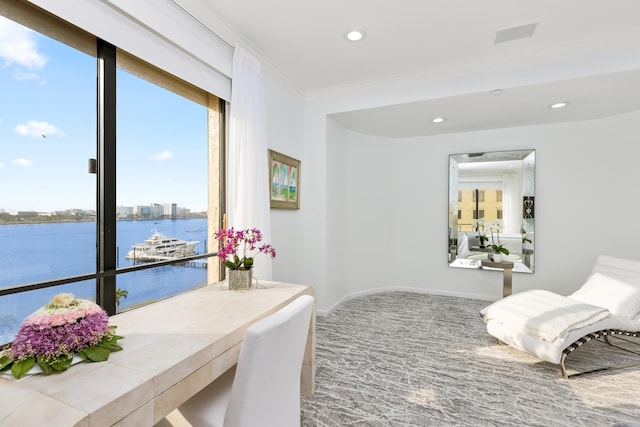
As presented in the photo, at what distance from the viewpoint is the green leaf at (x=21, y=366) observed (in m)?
0.88

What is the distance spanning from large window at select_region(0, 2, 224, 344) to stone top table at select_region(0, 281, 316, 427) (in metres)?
0.41

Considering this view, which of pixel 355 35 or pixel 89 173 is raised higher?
pixel 355 35

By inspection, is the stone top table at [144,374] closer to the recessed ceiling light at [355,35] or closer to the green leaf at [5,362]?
the green leaf at [5,362]

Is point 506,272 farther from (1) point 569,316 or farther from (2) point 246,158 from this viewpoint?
(2) point 246,158

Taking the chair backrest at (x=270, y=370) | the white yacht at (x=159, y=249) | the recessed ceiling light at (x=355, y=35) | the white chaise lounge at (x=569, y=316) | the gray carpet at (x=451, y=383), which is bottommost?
the gray carpet at (x=451, y=383)

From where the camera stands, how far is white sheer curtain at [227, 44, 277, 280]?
2.33 m

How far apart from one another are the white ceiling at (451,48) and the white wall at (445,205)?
17.2 inches

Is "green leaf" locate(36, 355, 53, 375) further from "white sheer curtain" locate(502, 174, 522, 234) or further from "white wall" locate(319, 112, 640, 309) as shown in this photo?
"white sheer curtain" locate(502, 174, 522, 234)

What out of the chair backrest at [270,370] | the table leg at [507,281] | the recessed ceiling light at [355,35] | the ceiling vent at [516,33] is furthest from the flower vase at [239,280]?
the table leg at [507,281]

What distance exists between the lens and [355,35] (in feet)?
7.80

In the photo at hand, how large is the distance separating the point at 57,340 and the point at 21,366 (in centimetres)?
10

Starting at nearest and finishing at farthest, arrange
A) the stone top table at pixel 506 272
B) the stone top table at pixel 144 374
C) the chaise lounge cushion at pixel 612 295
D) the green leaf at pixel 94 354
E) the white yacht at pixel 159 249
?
the stone top table at pixel 144 374 < the green leaf at pixel 94 354 < the white yacht at pixel 159 249 < the chaise lounge cushion at pixel 612 295 < the stone top table at pixel 506 272

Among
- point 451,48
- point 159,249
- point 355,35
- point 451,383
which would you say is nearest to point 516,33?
point 451,48

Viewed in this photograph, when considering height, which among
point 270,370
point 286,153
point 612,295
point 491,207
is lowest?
point 612,295
